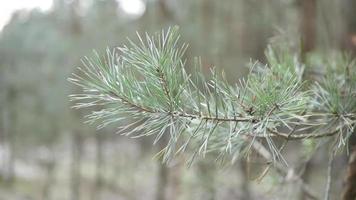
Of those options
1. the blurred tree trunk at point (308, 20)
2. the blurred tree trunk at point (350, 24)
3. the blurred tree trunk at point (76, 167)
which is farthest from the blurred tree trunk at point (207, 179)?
the blurred tree trunk at point (76, 167)

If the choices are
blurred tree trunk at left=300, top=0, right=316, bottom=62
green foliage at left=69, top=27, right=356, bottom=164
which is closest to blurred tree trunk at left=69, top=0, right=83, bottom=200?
blurred tree trunk at left=300, top=0, right=316, bottom=62

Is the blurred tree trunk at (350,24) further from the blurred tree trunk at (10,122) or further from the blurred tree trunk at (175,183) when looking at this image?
the blurred tree trunk at (10,122)

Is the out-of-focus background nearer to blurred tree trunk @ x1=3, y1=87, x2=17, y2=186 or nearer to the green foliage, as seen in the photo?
blurred tree trunk @ x1=3, y1=87, x2=17, y2=186

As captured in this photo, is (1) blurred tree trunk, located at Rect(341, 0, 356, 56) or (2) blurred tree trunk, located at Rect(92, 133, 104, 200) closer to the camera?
(1) blurred tree trunk, located at Rect(341, 0, 356, 56)

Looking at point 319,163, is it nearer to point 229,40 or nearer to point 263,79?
point 229,40

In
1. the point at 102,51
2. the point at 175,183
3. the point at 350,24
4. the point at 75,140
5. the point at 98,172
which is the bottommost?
the point at 175,183

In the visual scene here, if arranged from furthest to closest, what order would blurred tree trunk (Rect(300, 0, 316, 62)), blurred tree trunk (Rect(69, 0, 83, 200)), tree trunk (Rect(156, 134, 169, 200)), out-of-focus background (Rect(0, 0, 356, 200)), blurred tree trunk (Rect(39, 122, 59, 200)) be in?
blurred tree trunk (Rect(39, 122, 59, 200)), blurred tree trunk (Rect(69, 0, 83, 200)), tree trunk (Rect(156, 134, 169, 200)), out-of-focus background (Rect(0, 0, 356, 200)), blurred tree trunk (Rect(300, 0, 316, 62))

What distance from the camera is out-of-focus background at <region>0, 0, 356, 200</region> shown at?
5102 millimetres

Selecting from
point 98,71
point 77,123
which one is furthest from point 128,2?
point 98,71

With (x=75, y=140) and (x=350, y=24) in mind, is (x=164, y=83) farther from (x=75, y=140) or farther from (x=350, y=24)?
(x=75, y=140)

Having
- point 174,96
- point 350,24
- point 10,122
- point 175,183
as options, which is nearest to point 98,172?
point 10,122

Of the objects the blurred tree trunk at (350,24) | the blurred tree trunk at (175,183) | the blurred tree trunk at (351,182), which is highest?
the blurred tree trunk at (350,24)

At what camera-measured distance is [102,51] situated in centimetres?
636

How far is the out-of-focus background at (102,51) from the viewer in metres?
5.10
